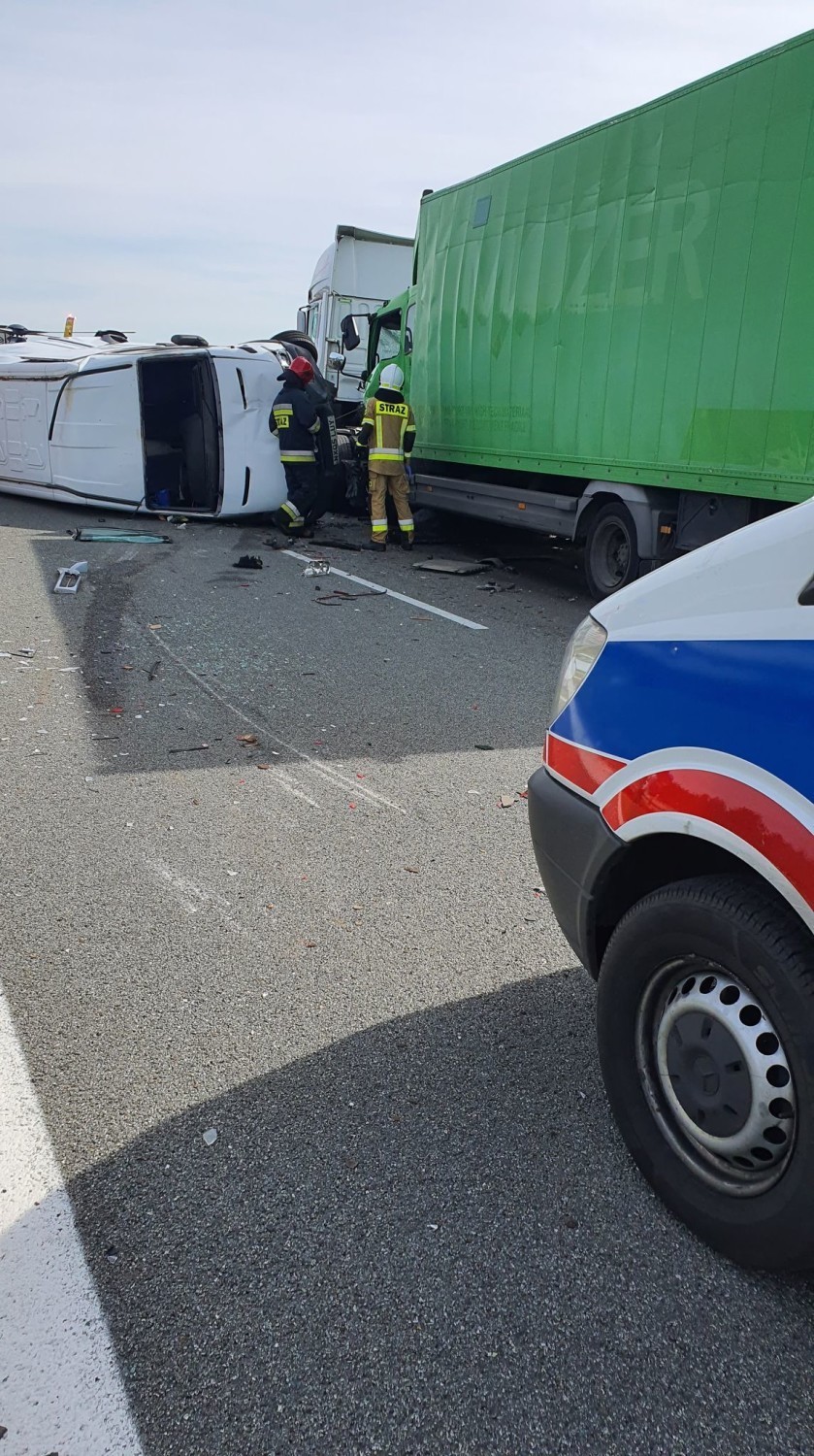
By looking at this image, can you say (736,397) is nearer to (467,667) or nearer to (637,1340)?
(467,667)

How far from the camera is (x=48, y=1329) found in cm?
200

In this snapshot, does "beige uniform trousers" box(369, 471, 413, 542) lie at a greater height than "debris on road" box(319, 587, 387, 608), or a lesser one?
greater

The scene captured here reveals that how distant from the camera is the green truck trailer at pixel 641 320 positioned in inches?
273

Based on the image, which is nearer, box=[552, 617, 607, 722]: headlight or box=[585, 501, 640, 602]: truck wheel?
box=[552, 617, 607, 722]: headlight

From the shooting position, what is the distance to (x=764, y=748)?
6.24 feet

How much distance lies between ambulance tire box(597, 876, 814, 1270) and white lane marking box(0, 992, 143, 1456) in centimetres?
118

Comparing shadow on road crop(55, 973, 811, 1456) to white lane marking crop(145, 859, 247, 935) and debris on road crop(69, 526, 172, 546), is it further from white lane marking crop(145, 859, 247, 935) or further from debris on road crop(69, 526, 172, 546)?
debris on road crop(69, 526, 172, 546)

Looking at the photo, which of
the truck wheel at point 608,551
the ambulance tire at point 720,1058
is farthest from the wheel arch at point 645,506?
the ambulance tire at point 720,1058

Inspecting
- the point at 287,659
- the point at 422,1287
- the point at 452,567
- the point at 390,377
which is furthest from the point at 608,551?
the point at 422,1287

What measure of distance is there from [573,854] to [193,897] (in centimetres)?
175

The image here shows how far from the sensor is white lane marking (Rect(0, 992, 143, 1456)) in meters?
1.80

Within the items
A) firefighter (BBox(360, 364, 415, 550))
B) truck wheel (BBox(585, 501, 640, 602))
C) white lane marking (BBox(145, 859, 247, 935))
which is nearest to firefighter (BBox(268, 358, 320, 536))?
firefighter (BBox(360, 364, 415, 550))

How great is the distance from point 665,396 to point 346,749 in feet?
14.2

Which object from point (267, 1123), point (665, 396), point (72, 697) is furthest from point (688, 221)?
point (267, 1123)
